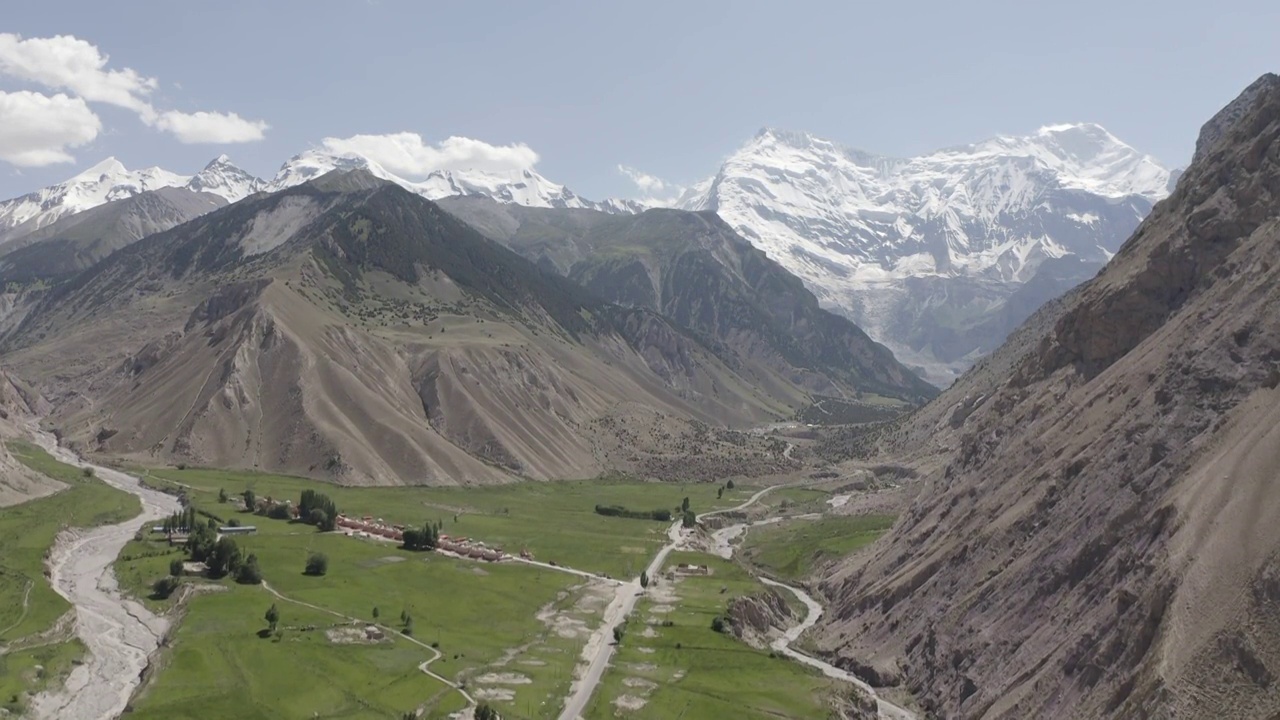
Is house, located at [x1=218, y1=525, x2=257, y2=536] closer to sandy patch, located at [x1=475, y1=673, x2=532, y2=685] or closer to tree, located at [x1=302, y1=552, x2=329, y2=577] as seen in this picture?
tree, located at [x1=302, y1=552, x2=329, y2=577]

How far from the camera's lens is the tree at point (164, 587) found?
12331 centimetres

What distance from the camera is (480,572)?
152625 millimetres

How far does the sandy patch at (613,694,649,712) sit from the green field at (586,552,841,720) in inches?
4.1

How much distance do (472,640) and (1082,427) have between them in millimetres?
80914

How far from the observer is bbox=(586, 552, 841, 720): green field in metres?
104

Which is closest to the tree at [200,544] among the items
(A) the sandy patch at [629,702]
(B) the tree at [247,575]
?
(B) the tree at [247,575]

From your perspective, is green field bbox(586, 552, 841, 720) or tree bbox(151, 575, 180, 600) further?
tree bbox(151, 575, 180, 600)

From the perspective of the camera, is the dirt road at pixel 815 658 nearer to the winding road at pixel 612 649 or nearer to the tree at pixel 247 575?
the winding road at pixel 612 649

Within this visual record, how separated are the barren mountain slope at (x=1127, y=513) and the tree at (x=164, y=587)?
273 ft

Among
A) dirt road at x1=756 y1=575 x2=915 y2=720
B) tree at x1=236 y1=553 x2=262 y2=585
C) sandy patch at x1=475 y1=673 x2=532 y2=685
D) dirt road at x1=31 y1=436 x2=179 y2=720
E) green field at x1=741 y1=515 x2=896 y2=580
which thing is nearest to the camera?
dirt road at x1=31 y1=436 x2=179 y2=720

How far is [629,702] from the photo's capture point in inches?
4134

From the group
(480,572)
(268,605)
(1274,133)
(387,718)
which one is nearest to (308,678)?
(387,718)

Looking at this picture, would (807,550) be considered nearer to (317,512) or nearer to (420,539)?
(420,539)

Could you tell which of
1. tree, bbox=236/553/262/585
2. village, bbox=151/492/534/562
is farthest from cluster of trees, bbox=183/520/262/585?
village, bbox=151/492/534/562
